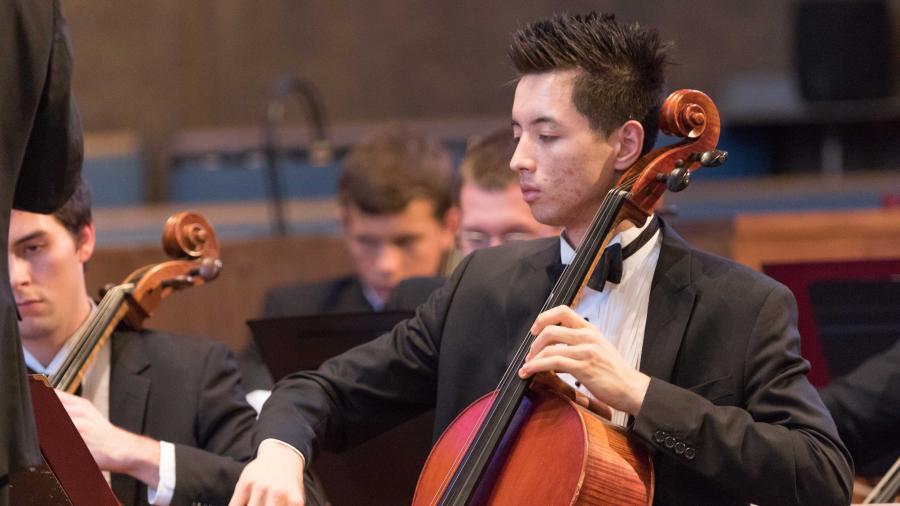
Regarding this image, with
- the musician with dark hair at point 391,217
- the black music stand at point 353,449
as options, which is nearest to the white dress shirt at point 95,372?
the black music stand at point 353,449

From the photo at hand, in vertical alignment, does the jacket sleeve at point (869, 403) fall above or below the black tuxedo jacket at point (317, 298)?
above

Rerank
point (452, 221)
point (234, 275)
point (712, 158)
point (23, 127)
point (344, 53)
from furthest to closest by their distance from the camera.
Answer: point (344, 53) → point (234, 275) → point (452, 221) → point (712, 158) → point (23, 127)

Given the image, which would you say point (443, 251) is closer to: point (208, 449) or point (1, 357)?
point (208, 449)

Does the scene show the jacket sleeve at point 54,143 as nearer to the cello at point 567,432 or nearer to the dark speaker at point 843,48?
the cello at point 567,432

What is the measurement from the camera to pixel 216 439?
2596mm

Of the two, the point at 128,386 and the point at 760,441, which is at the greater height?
the point at 760,441

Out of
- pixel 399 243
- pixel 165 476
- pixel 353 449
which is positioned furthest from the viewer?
pixel 399 243

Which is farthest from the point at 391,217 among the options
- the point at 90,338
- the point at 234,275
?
the point at 90,338

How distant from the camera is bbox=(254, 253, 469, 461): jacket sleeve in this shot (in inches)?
85.4

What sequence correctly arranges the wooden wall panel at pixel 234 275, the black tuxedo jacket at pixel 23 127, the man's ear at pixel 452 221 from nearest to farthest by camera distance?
the black tuxedo jacket at pixel 23 127 < the man's ear at pixel 452 221 < the wooden wall panel at pixel 234 275

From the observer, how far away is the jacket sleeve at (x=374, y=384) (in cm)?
217

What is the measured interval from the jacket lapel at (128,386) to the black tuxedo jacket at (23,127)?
2.98 feet

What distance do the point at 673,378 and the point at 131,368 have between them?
1126 mm

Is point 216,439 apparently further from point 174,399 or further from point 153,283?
point 153,283
